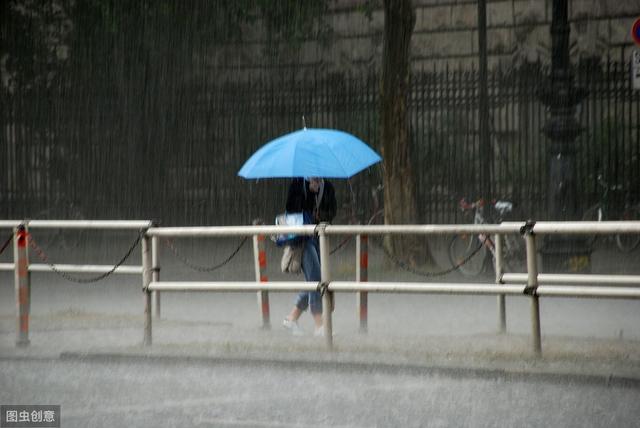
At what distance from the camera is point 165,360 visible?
419 inches

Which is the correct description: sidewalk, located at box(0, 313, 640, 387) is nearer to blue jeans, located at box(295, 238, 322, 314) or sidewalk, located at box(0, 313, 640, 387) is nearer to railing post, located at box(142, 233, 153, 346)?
railing post, located at box(142, 233, 153, 346)

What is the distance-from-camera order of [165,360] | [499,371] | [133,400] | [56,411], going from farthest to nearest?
[165,360]
[499,371]
[133,400]
[56,411]

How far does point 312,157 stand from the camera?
12.2 meters

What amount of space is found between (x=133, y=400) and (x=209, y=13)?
18915 mm

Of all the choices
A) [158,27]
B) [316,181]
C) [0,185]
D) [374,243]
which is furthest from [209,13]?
[316,181]

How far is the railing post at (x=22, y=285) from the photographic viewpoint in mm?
11836

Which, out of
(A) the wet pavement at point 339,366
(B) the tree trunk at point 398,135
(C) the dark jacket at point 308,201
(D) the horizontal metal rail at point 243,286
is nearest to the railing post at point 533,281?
(A) the wet pavement at point 339,366

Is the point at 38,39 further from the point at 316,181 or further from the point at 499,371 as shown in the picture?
the point at 499,371

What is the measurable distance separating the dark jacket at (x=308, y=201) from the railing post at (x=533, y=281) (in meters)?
2.79

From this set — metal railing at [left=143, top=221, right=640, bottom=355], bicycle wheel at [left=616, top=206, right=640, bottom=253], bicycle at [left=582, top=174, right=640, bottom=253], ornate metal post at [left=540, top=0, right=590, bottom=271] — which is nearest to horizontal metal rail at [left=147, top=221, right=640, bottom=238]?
metal railing at [left=143, top=221, right=640, bottom=355]

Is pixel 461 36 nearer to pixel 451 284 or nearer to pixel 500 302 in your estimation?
pixel 500 302

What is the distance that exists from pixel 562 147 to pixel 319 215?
6.27 metres

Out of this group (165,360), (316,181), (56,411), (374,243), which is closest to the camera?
(56,411)

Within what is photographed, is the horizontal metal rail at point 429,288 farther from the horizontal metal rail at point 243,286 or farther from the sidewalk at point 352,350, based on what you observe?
the sidewalk at point 352,350
